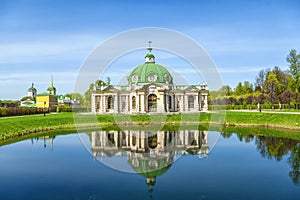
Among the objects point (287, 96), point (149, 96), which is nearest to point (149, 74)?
point (149, 96)

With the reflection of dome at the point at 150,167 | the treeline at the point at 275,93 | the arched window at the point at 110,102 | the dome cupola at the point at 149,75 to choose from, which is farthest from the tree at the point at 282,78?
the reflection of dome at the point at 150,167

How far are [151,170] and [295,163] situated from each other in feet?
22.8

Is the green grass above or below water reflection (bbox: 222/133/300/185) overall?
above

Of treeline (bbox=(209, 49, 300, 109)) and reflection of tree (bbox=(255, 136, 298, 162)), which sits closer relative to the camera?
reflection of tree (bbox=(255, 136, 298, 162))

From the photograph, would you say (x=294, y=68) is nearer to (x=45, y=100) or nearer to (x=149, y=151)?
(x=149, y=151)

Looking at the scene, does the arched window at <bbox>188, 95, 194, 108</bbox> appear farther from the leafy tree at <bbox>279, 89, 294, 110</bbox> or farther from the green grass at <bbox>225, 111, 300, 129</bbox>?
the leafy tree at <bbox>279, 89, 294, 110</bbox>

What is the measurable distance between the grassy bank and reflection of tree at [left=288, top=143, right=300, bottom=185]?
10613 mm

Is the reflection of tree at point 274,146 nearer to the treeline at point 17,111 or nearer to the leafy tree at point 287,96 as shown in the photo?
the leafy tree at point 287,96

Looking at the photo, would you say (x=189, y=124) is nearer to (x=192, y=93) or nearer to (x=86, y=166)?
(x=192, y=93)

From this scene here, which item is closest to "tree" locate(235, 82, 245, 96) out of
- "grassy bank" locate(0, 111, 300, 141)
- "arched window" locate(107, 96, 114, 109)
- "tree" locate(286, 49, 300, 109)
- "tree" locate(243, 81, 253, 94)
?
"tree" locate(243, 81, 253, 94)

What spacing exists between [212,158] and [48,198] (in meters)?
8.90

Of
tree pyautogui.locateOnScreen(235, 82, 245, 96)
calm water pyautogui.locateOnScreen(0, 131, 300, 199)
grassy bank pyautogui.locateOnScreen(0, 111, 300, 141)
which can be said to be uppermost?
tree pyautogui.locateOnScreen(235, 82, 245, 96)

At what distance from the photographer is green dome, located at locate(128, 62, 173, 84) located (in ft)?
155

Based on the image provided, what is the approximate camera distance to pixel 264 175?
12195 mm
